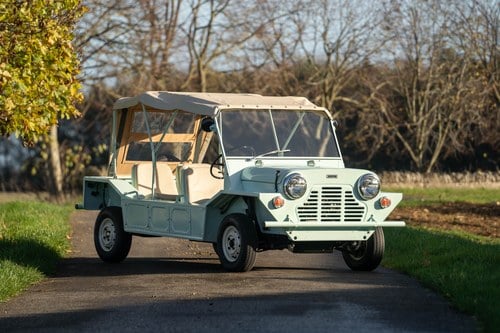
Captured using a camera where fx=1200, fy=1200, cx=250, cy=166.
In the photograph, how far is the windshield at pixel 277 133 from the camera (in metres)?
14.2

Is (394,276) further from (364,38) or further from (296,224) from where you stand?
(364,38)

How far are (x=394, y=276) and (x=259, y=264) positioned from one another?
2016mm

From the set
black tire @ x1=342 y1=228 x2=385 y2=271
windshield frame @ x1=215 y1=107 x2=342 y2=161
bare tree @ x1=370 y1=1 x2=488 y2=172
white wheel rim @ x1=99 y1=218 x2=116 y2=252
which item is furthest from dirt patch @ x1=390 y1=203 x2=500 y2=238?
bare tree @ x1=370 y1=1 x2=488 y2=172

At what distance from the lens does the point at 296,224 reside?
12766 millimetres

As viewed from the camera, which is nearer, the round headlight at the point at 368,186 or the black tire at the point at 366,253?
the round headlight at the point at 368,186

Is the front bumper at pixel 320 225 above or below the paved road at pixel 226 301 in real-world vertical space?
above

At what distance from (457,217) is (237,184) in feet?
33.1

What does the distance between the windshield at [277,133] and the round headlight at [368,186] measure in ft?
4.46

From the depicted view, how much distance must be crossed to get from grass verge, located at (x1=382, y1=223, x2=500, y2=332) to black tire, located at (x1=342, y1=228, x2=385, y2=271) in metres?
0.39

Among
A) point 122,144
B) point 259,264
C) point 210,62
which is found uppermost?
point 210,62

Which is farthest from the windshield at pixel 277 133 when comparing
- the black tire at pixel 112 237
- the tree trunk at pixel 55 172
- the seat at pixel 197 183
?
the tree trunk at pixel 55 172

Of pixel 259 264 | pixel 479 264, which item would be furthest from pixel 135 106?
pixel 479 264

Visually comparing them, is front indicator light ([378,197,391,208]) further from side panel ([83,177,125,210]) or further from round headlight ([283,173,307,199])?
side panel ([83,177,125,210])

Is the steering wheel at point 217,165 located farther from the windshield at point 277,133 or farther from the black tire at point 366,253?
the black tire at point 366,253
